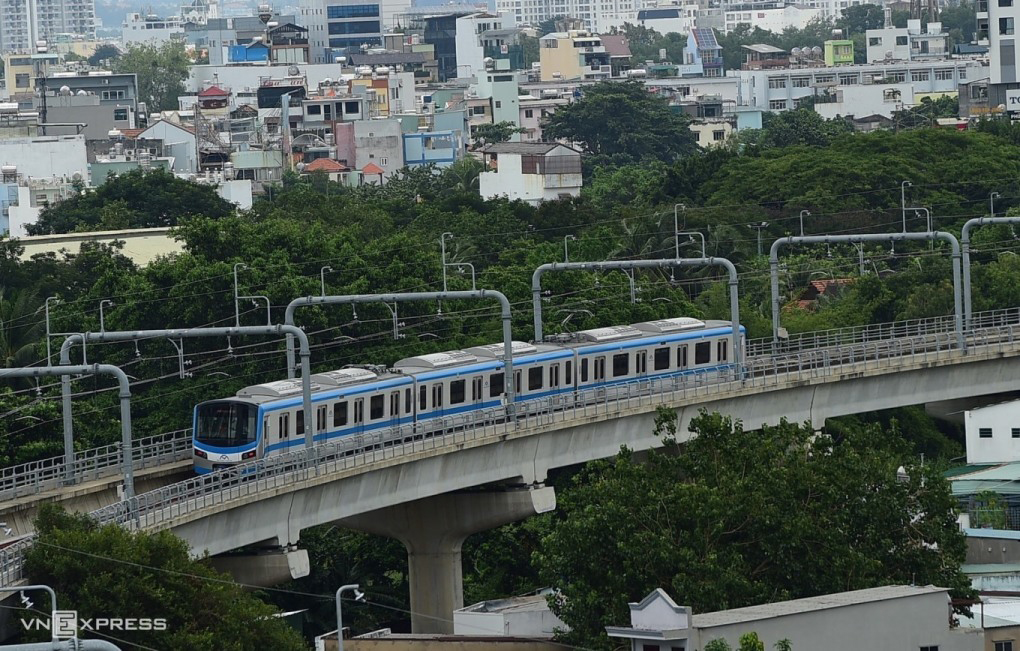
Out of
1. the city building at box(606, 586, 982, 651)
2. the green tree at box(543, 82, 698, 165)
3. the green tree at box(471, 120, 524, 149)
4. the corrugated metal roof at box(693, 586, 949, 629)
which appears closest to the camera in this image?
the city building at box(606, 586, 982, 651)

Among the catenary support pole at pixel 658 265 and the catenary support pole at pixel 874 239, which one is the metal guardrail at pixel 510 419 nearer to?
the catenary support pole at pixel 874 239

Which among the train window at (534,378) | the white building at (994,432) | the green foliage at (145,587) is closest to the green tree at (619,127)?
the white building at (994,432)

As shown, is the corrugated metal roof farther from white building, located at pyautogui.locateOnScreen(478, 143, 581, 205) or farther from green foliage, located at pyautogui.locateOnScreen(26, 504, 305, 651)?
white building, located at pyautogui.locateOnScreen(478, 143, 581, 205)

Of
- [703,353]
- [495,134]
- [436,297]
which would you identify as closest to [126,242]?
[703,353]

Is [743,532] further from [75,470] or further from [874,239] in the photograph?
[874,239]

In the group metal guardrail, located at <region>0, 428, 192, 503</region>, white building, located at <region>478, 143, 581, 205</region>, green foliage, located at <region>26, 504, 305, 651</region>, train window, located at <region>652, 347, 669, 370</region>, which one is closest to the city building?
green foliage, located at <region>26, 504, 305, 651</region>

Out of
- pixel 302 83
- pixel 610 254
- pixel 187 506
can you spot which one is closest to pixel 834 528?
pixel 187 506

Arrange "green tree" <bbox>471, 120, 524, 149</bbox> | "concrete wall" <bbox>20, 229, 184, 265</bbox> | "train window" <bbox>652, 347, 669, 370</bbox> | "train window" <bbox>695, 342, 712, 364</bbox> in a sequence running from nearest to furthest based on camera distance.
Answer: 1. "train window" <bbox>652, 347, 669, 370</bbox>
2. "train window" <bbox>695, 342, 712, 364</bbox>
3. "concrete wall" <bbox>20, 229, 184, 265</bbox>
4. "green tree" <bbox>471, 120, 524, 149</bbox>
